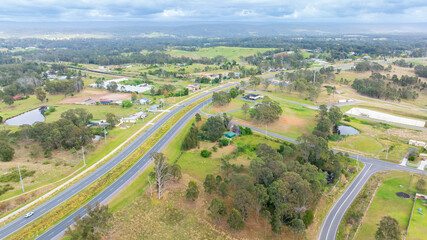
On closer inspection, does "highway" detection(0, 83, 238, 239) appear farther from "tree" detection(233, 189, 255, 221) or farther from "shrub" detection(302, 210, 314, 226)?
"shrub" detection(302, 210, 314, 226)

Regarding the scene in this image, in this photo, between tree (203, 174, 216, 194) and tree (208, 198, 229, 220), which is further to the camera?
tree (203, 174, 216, 194)

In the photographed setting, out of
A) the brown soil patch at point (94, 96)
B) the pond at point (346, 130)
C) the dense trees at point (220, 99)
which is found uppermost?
the dense trees at point (220, 99)

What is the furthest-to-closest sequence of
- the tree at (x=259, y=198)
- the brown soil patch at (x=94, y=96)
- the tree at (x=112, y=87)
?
the tree at (x=112, y=87)
the brown soil patch at (x=94, y=96)
the tree at (x=259, y=198)

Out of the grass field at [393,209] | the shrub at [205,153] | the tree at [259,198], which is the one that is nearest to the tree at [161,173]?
the shrub at [205,153]

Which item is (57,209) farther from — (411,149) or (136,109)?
(411,149)

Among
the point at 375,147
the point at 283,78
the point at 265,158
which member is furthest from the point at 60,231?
the point at 283,78

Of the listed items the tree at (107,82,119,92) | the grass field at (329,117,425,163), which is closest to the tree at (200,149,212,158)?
the grass field at (329,117,425,163)

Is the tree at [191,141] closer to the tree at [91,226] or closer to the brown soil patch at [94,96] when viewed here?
the tree at [91,226]
